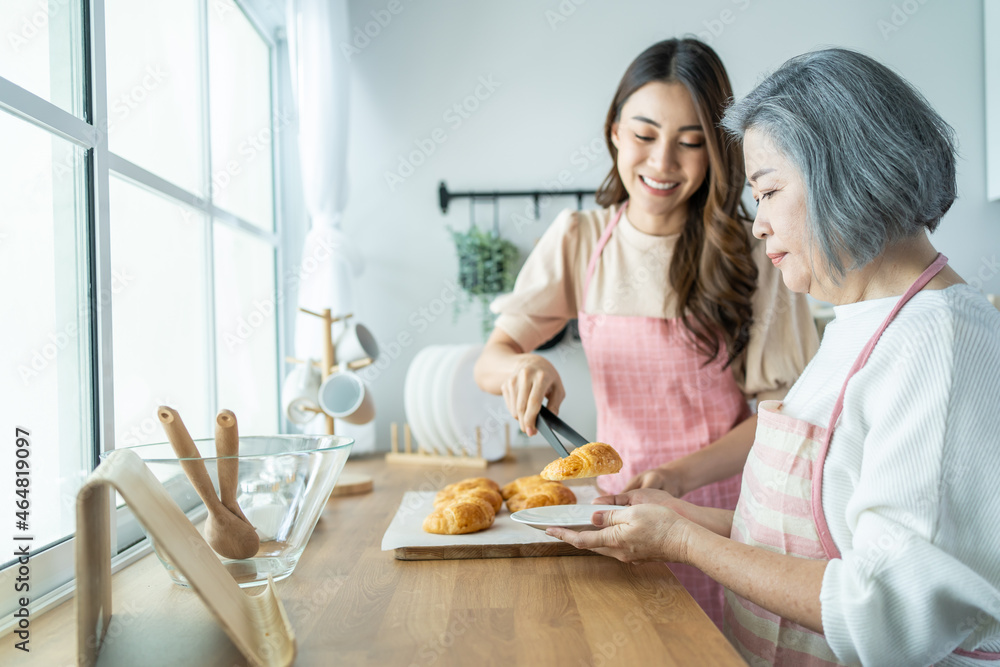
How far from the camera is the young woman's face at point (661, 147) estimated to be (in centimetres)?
126

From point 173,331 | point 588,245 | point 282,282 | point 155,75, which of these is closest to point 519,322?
point 588,245

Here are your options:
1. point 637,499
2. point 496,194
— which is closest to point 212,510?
point 637,499

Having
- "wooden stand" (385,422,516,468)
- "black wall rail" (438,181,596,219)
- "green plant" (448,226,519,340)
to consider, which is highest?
"black wall rail" (438,181,596,219)

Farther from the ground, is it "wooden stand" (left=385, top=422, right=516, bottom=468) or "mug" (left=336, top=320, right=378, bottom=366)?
"mug" (left=336, top=320, right=378, bottom=366)

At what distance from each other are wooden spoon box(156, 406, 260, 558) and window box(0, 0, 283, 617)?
0.73 ft

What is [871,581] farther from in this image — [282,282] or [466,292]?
[282,282]

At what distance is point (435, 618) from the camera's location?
766 mm

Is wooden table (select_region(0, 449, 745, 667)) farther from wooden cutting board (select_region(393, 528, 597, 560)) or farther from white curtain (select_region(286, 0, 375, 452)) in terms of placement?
white curtain (select_region(286, 0, 375, 452))

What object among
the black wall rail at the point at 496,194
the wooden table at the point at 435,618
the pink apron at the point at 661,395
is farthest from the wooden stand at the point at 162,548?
the black wall rail at the point at 496,194

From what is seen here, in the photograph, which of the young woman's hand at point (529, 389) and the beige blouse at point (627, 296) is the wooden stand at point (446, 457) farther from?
the young woman's hand at point (529, 389)

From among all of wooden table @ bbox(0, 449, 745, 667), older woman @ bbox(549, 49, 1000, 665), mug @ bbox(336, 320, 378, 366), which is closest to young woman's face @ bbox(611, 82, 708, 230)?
older woman @ bbox(549, 49, 1000, 665)

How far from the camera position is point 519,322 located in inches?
59.5

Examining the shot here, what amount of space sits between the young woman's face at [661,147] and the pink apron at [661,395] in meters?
0.26

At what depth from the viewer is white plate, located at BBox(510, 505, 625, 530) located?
0.92m
